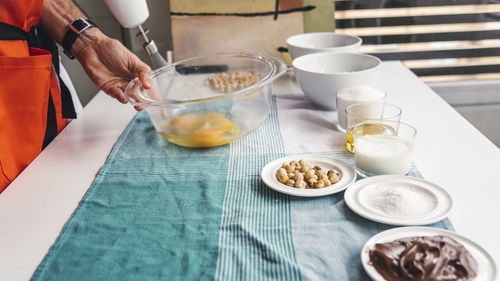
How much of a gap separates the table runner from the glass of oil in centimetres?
6

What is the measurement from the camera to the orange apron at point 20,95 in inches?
35.2

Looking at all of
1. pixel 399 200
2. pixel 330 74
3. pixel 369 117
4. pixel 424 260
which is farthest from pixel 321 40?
pixel 424 260

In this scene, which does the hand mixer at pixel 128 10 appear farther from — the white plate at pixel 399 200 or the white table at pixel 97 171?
the white plate at pixel 399 200

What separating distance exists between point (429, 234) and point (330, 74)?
53cm

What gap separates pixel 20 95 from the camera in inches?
36.3

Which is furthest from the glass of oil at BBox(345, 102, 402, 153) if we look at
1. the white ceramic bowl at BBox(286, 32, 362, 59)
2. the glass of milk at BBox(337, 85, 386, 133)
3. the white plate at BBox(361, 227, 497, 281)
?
the white ceramic bowl at BBox(286, 32, 362, 59)

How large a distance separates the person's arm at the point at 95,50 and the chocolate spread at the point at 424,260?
795 mm

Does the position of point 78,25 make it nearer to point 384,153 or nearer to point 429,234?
point 384,153

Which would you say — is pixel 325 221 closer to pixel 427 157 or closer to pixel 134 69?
pixel 427 157

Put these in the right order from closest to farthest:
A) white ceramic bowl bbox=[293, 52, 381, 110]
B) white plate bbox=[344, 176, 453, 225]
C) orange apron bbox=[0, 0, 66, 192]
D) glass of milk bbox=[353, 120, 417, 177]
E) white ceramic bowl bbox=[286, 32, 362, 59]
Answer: white plate bbox=[344, 176, 453, 225]
glass of milk bbox=[353, 120, 417, 177]
orange apron bbox=[0, 0, 66, 192]
white ceramic bowl bbox=[293, 52, 381, 110]
white ceramic bowl bbox=[286, 32, 362, 59]

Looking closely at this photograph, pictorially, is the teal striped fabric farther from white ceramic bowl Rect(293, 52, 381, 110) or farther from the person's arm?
the person's arm

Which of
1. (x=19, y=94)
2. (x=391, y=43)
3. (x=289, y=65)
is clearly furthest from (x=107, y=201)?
(x=391, y=43)

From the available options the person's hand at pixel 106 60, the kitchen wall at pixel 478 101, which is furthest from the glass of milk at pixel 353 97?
the kitchen wall at pixel 478 101

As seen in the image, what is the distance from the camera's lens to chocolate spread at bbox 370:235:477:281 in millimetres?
512
